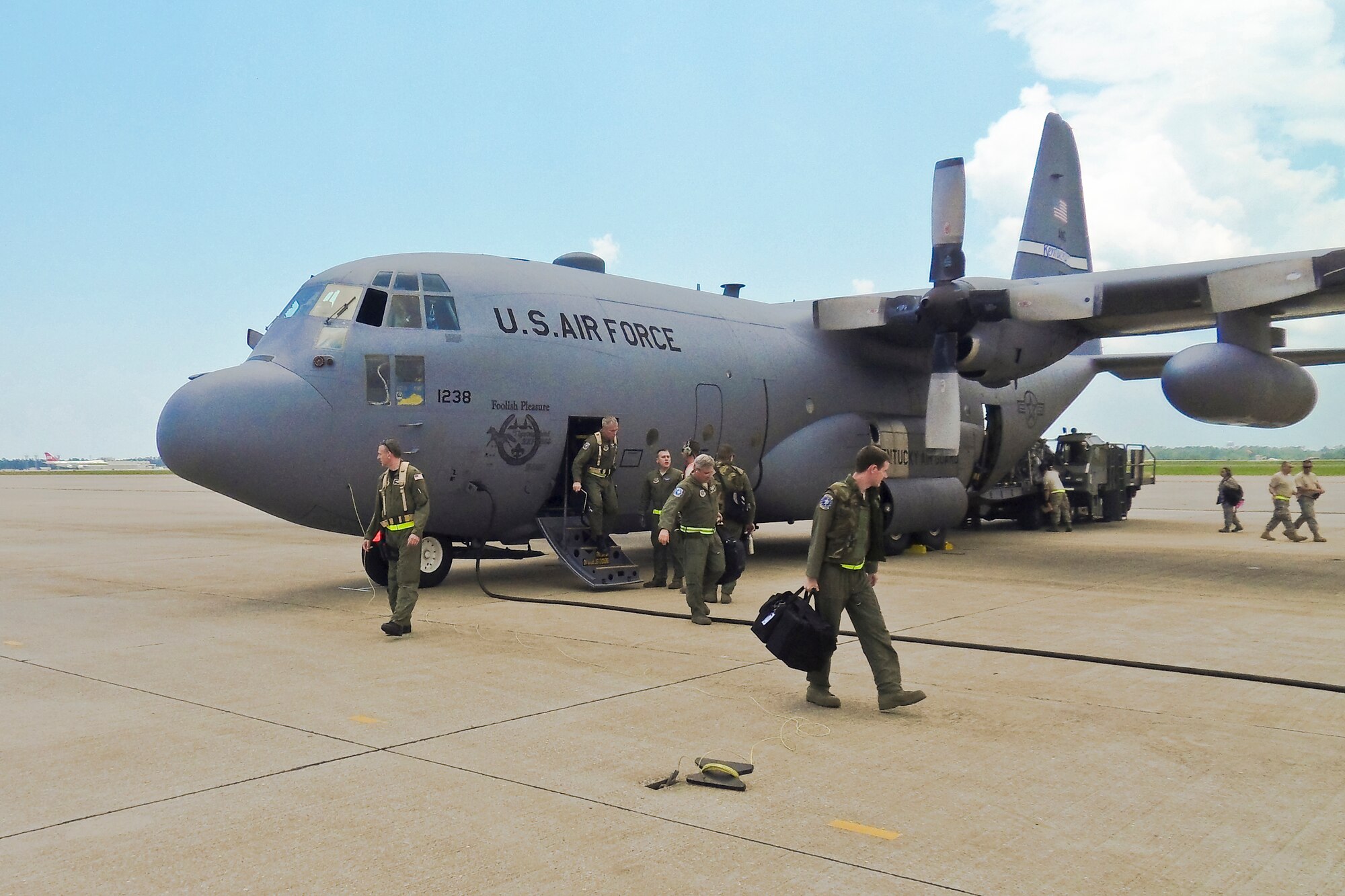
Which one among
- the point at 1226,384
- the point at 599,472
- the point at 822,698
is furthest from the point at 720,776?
the point at 1226,384

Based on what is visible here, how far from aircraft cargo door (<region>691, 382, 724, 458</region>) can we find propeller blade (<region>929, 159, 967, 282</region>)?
3.87m

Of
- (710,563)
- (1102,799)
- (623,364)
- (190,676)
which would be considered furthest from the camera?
(623,364)

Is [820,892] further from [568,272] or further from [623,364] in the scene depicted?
[568,272]

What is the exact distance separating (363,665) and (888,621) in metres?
4.78

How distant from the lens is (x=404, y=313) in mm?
10969

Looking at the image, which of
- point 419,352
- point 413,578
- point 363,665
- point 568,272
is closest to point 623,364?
point 568,272

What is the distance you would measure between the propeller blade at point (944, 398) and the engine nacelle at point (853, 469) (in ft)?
2.64

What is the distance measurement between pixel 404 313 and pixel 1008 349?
875 cm

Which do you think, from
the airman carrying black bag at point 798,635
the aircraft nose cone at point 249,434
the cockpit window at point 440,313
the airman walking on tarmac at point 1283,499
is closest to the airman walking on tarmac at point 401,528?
the aircraft nose cone at point 249,434

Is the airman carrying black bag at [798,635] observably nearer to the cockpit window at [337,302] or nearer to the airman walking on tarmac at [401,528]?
the airman walking on tarmac at [401,528]

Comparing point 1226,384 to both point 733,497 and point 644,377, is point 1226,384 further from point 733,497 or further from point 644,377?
point 644,377

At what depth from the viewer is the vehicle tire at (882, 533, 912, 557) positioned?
52.2ft

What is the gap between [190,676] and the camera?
7.13 m

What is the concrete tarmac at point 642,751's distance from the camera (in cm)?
382
